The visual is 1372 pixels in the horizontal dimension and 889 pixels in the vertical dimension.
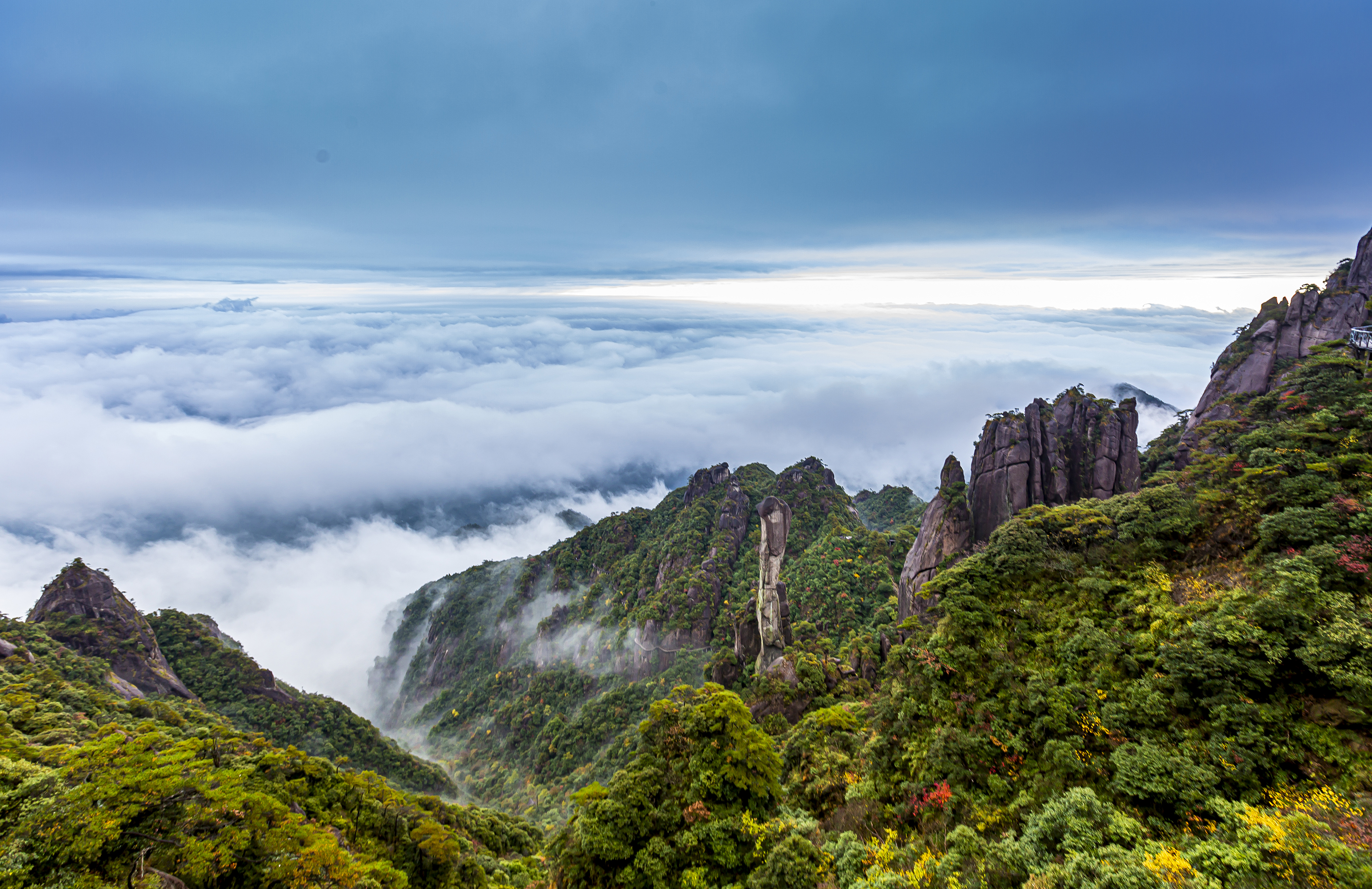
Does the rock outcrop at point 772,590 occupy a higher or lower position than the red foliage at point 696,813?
lower

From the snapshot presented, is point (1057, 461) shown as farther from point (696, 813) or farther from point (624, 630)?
point (624, 630)

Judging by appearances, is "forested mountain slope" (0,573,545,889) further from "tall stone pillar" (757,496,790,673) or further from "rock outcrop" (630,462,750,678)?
"rock outcrop" (630,462,750,678)

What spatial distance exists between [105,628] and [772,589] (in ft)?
239

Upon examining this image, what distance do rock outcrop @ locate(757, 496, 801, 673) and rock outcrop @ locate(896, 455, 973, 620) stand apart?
11.4 meters

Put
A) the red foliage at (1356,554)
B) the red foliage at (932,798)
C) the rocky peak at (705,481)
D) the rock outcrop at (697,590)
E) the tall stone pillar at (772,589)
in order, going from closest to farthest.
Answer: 1. the red foliage at (1356,554)
2. the red foliage at (932,798)
3. the tall stone pillar at (772,589)
4. the rock outcrop at (697,590)
5. the rocky peak at (705,481)


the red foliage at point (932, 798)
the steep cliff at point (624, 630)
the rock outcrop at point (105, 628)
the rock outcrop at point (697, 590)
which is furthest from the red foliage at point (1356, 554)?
the rock outcrop at point (105, 628)

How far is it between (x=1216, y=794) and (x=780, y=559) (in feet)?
161

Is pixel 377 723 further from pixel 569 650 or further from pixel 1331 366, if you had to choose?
pixel 1331 366

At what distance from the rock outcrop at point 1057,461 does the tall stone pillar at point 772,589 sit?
65.7 feet

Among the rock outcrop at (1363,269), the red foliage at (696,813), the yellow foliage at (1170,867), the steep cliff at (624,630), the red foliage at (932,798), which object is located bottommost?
the steep cliff at (624,630)

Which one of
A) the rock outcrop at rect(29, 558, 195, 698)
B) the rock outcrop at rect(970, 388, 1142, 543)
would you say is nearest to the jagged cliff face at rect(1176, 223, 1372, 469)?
the rock outcrop at rect(970, 388, 1142, 543)

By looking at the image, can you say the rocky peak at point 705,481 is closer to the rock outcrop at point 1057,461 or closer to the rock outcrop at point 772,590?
the rock outcrop at point 772,590

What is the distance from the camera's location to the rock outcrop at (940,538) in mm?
41062

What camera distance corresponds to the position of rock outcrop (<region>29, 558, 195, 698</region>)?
53.1 metres
